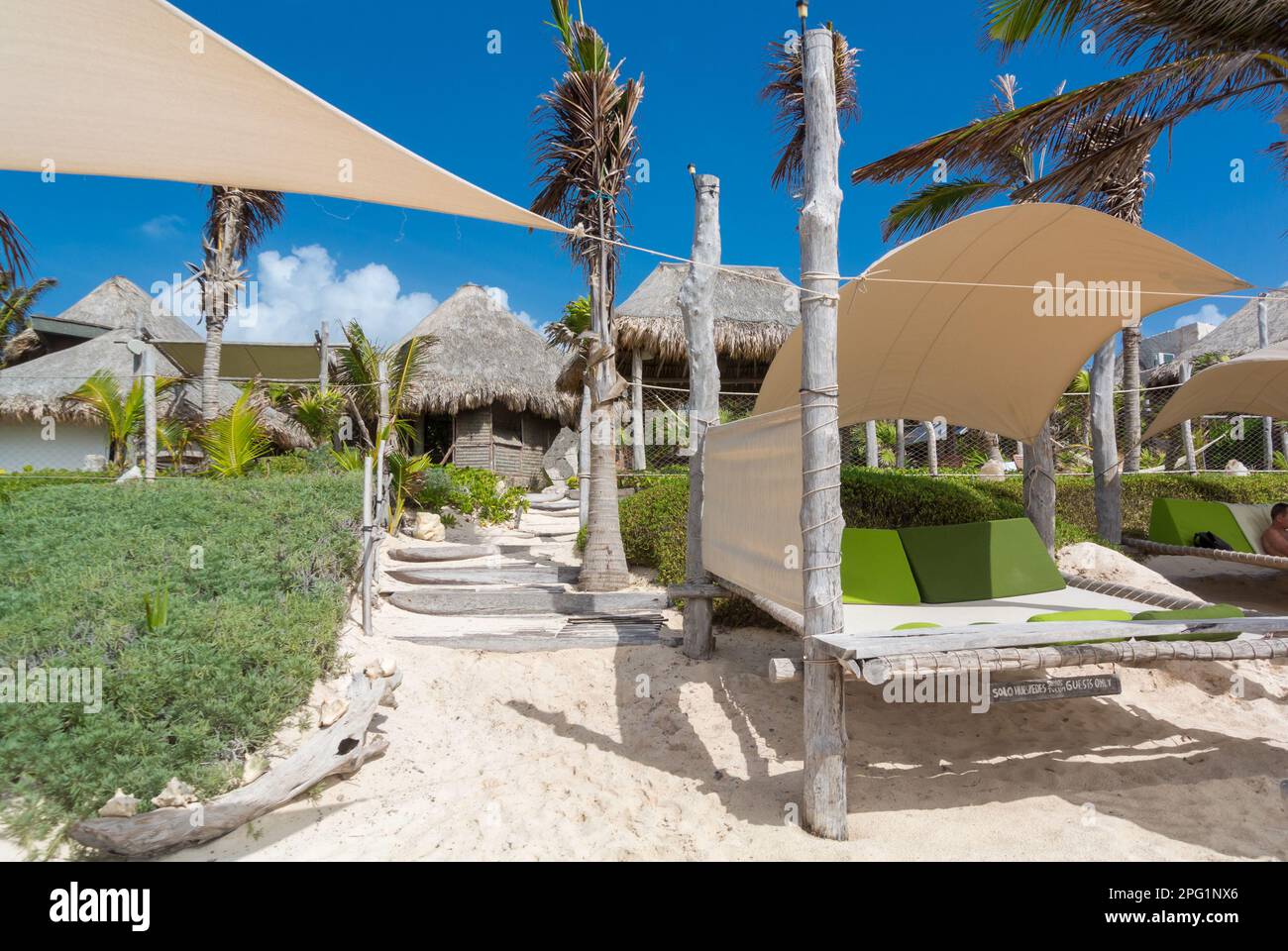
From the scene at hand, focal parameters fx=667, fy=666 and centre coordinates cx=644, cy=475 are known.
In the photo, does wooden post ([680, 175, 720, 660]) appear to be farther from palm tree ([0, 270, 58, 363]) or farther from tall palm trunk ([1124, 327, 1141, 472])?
palm tree ([0, 270, 58, 363])

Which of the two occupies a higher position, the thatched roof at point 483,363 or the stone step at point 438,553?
the thatched roof at point 483,363

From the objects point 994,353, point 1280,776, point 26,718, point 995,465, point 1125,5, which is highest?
point 1125,5

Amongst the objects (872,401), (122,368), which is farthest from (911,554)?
(122,368)

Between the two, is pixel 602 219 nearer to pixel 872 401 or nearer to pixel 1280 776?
pixel 872 401

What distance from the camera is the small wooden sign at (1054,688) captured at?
10.6 ft

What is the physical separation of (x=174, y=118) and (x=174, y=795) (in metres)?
2.80

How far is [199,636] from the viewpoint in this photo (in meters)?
3.76

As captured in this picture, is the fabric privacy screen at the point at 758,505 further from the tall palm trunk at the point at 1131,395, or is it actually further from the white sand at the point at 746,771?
the tall palm trunk at the point at 1131,395

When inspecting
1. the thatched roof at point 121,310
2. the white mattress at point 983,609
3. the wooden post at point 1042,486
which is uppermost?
the thatched roof at point 121,310

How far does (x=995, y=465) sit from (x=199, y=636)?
11690 mm

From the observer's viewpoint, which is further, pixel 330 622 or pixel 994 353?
pixel 994 353

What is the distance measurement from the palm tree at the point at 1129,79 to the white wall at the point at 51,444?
15830mm

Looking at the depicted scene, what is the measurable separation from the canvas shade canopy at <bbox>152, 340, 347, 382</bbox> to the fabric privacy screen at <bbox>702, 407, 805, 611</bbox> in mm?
10431

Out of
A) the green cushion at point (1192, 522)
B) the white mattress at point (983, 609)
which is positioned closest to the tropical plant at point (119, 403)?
the white mattress at point (983, 609)
